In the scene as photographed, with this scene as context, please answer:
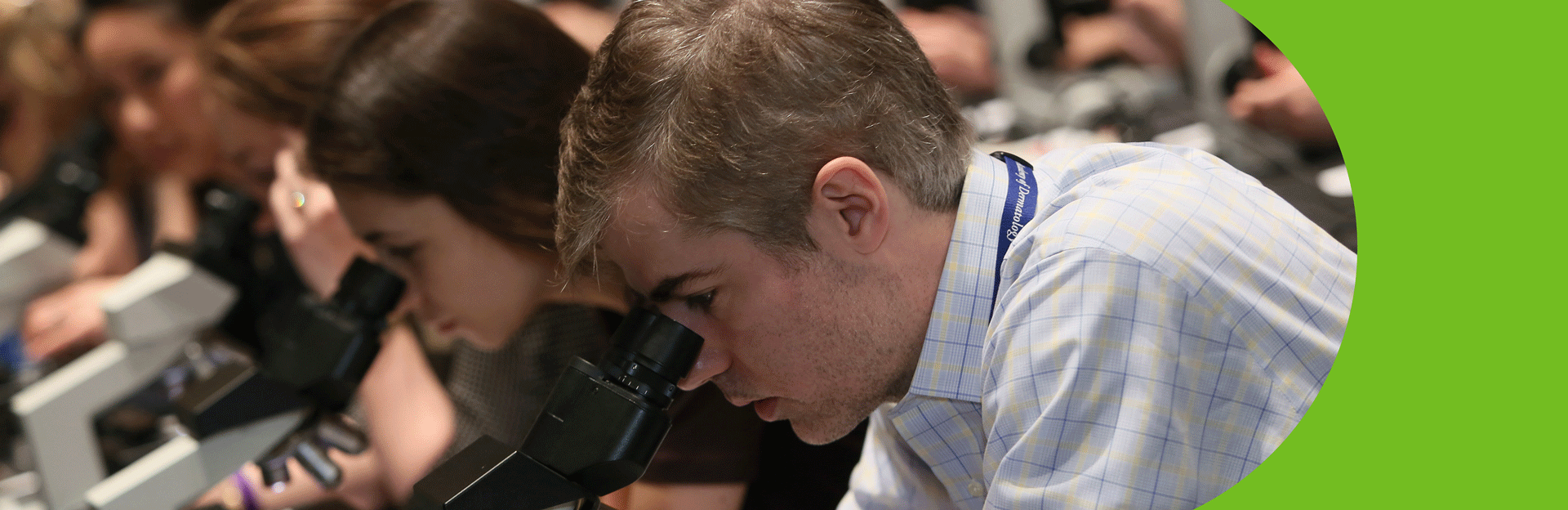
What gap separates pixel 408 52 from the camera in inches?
52.6

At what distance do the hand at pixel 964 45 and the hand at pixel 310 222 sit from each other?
4.59ft

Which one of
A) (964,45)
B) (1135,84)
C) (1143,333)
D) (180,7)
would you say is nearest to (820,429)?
(1143,333)

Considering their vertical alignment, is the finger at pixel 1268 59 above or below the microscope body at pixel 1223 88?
above

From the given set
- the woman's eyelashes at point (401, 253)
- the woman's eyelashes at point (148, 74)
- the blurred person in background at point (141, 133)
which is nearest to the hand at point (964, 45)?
the woman's eyelashes at point (401, 253)

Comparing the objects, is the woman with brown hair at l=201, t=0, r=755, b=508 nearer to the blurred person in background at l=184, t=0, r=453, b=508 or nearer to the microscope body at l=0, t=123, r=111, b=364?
the blurred person in background at l=184, t=0, r=453, b=508

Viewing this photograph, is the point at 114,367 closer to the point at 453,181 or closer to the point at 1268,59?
the point at 453,181

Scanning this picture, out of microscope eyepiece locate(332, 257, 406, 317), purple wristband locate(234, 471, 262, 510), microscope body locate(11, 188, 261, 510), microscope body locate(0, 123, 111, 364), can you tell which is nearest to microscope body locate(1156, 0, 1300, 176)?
microscope eyepiece locate(332, 257, 406, 317)

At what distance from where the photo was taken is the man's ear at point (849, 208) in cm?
86

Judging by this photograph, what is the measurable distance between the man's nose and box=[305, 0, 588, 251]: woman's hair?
0.44m

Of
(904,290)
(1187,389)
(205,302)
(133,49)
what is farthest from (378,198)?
(133,49)

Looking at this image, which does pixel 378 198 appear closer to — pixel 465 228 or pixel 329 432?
pixel 465 228

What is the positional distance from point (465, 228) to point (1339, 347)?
1.05 m

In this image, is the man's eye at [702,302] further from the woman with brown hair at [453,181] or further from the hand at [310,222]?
the hand at [310,222]

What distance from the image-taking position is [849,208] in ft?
2.88
